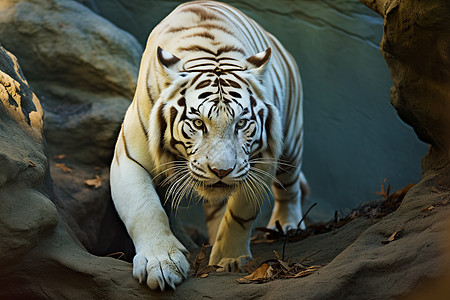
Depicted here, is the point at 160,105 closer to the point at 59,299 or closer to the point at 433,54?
the point at 59,299

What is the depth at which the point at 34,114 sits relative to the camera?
9.93ft

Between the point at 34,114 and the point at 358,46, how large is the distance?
3868 mm

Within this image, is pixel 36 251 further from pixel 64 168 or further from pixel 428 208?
pixel 64 168

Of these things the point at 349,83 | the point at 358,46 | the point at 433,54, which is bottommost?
the point at 349,83

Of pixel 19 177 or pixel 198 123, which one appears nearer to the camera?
pixel 19 177

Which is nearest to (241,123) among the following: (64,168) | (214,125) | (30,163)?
(214,125)

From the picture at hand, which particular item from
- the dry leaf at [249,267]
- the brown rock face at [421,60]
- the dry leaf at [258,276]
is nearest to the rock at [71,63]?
the dry leaf at [249,267]

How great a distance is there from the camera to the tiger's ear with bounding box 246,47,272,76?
121 inches

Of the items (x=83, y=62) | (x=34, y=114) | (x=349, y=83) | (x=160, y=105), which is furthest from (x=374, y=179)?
(x=34, y=114)

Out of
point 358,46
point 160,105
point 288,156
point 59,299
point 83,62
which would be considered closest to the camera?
point 59,299

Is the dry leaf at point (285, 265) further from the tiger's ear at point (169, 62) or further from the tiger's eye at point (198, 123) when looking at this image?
the tiger's ear at point (169, 62)

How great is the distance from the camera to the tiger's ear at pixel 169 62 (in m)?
2.91

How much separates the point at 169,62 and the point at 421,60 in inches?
52.7

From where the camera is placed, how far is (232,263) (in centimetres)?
312
